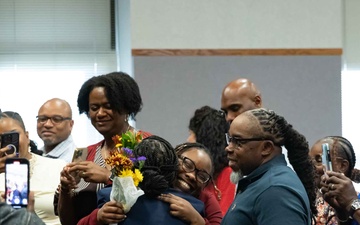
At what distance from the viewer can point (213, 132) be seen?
210 inches

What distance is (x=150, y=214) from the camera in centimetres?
381

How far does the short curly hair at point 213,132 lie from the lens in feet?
16.9

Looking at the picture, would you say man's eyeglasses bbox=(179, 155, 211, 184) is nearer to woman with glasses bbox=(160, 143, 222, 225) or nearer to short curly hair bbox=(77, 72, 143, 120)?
woman with glasses bbox=(160, 143, 222, 225)

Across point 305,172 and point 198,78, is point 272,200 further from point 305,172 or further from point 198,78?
point 198,78

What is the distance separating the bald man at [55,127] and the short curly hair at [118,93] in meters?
2.09

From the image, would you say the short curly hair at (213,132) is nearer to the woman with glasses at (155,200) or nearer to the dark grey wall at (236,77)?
the woman with glasses at (155,200)

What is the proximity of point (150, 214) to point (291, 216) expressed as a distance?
1.97ft

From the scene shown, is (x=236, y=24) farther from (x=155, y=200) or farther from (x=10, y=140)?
(x=155, y=200)

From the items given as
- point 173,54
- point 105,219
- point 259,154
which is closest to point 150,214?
point 105,219

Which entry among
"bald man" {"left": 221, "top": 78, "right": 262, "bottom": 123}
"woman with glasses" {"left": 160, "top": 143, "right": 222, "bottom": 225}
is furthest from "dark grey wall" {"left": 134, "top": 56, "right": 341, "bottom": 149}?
"woman with glasses" {"left": 160, "top": 143, "right": 222, "bottom": 225}

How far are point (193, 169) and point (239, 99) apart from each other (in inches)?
37.5

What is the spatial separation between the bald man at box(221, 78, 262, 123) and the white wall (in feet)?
8.32

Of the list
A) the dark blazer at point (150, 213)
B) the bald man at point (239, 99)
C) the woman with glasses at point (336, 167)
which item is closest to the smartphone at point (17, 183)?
the dark blazer at point (150, 213)

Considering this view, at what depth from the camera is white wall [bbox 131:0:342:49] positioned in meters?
7.63
